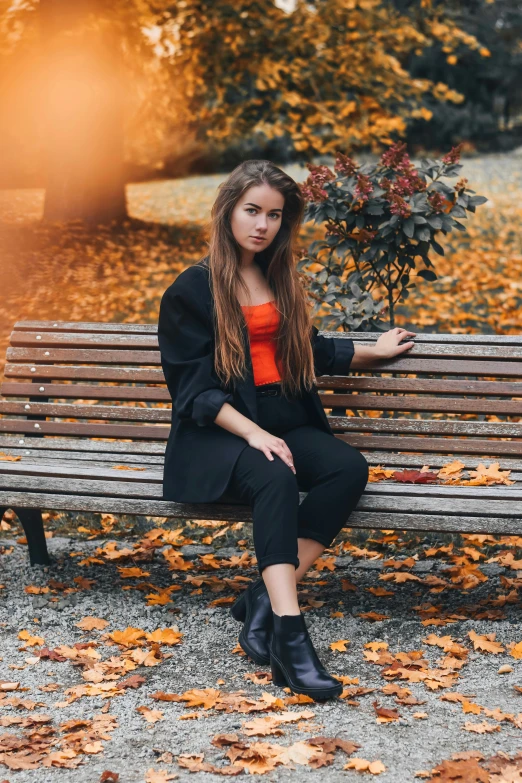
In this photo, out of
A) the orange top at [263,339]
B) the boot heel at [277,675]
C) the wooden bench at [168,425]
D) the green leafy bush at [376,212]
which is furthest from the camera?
the green leafy bush at [376,212]

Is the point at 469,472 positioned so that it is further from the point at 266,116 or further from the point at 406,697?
the point at 266,116

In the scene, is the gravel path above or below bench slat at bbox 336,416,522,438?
below

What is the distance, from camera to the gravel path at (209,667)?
8.30ft

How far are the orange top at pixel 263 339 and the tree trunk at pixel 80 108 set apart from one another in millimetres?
7325

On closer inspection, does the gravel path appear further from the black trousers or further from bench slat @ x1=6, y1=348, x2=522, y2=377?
bench slat @ x1=6, y1=348, x2=522, y2=377

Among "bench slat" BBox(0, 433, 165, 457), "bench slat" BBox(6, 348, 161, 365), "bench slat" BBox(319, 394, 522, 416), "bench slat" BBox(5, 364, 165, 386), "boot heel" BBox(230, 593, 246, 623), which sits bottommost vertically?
"boot heel" BBox(230, 593, 246, 623)

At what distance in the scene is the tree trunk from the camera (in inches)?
380

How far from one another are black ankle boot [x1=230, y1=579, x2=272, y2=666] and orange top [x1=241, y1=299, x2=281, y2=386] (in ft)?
2.48

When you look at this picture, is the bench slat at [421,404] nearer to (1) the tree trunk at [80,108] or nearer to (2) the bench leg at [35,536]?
(2) the bench leg at [35,536]

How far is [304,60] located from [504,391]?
7264mm

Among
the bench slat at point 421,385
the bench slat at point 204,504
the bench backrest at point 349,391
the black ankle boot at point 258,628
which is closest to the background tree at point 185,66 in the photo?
the bench backrest at point 349,391

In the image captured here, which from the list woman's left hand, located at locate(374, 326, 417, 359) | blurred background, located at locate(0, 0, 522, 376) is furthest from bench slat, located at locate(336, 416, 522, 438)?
blurred background, located at locate(0, 0, 522, 376)

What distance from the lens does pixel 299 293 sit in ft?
11.6

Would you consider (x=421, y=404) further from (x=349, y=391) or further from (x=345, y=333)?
(x=345, y=333)
